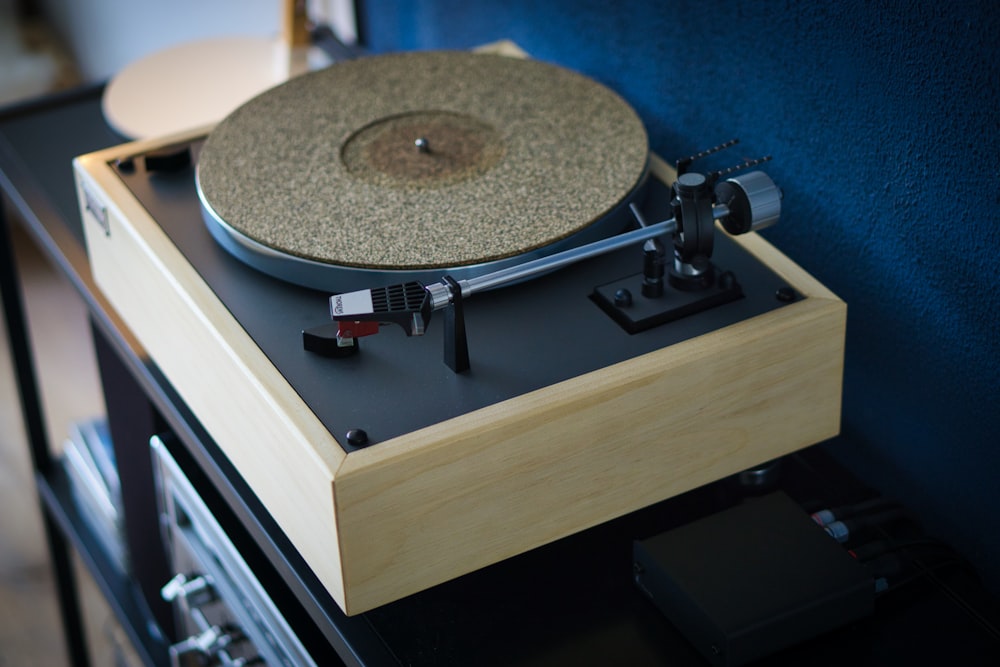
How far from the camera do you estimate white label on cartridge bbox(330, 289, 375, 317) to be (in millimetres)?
767

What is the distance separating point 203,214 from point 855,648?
1.98 ft

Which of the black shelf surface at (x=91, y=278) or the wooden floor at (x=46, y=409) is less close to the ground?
the black shelf surface at (x=91, y=278)

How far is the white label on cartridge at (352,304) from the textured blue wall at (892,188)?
440 millimetres

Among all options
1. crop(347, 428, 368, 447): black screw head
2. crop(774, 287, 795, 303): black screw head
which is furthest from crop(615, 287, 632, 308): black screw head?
crop(347, 428, 368, 447): black screw head

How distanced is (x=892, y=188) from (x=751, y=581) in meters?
0.34

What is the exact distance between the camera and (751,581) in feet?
2.69

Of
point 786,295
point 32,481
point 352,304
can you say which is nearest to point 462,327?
point 352,304

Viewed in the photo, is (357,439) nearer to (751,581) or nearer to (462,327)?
(462,327)

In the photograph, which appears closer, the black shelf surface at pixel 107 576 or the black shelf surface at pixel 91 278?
the black shelf surface at pixel 91 278

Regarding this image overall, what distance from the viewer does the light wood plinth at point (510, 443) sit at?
758 millimetres

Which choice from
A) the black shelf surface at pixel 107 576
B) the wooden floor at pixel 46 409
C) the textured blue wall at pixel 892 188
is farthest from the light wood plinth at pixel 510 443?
the wooden floor at pixel 46 409

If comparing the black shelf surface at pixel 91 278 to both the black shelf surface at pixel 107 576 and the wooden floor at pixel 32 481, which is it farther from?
the wooden floor at pixel 32 481

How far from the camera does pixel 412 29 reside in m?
1.67

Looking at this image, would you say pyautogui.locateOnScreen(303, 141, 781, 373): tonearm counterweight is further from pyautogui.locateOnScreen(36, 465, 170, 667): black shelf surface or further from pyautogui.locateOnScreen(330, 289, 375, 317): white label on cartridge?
pyautogui.locateOnScreen(36, 465, 170, 667): black shelf surface
